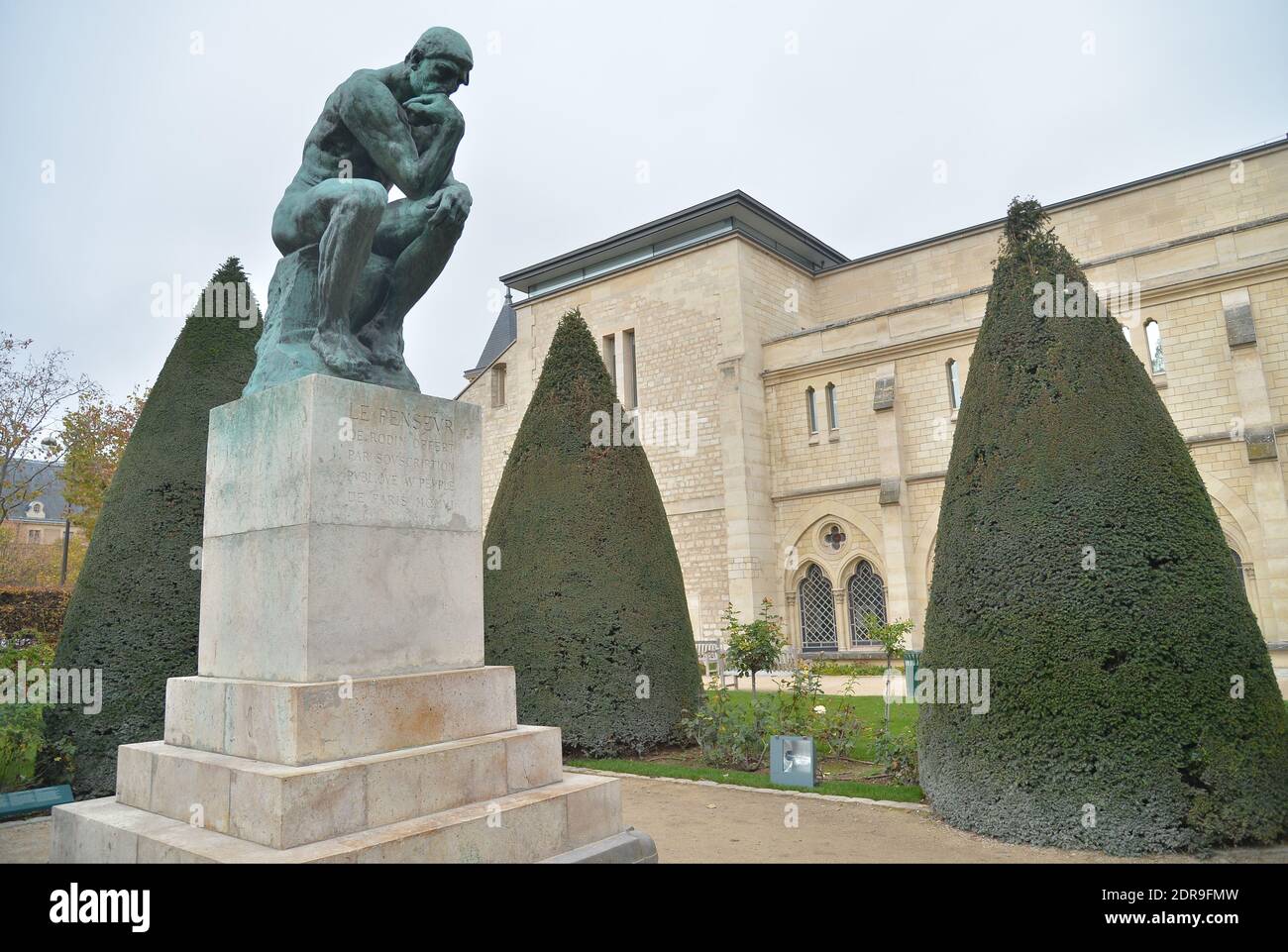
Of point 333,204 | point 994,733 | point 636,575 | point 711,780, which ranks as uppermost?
point 333,204

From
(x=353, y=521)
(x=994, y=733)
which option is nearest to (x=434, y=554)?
(x=353, y=521)

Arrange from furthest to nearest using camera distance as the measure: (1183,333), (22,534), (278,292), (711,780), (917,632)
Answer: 1. (22,534)
2. (917,632)
3. (1183,333)
4. (711,780)
5. (278,292)

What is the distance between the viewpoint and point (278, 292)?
4.82 metres

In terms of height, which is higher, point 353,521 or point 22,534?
point 22,534

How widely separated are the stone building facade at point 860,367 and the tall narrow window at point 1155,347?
0.03 metres

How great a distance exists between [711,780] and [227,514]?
18.1 ft

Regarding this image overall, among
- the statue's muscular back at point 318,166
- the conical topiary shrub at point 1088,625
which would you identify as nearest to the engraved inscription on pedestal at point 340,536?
the statue's muscular back at point 318,166

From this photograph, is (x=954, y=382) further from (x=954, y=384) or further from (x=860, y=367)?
(x=860, y=367)

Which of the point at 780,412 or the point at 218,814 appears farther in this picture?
the point at 780,412

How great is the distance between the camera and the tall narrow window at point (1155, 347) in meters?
17.9

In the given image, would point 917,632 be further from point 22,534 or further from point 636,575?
point 22,534

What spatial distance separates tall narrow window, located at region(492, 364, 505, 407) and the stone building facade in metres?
1.20

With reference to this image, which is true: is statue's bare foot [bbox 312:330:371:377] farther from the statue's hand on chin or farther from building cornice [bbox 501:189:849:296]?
building cornice [bbox 501:189:849:296]

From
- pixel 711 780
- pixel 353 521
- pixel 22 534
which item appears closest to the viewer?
pixel 353 521
